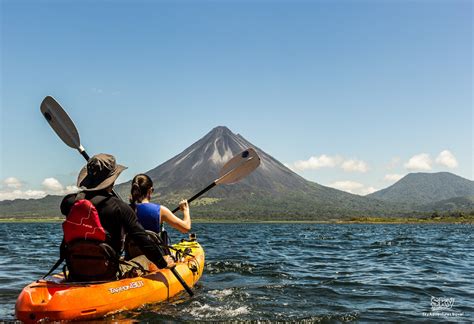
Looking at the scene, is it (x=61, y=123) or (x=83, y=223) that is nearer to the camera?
(x=83, y=223)

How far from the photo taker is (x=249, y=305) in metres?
8.27

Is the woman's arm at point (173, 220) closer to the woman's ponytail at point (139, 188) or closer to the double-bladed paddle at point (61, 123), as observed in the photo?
the woman's ponytail at point (139, 188)

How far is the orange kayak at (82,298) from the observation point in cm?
606

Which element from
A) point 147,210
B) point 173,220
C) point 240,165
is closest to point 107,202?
point 147,210

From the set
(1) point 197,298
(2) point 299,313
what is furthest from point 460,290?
(1) point 197,298

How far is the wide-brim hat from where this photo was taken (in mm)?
6551

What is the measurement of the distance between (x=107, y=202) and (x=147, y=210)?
163 cm

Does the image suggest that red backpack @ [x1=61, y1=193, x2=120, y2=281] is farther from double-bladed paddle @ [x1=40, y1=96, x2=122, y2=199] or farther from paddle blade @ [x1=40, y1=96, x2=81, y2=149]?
paddle blade @ [x1=40, y1=96, x2=81, y2=149]

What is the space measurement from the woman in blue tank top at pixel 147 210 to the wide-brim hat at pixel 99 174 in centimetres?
135

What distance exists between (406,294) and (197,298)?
15.2 ft

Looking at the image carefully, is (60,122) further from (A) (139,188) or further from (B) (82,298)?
(B) (82,298)

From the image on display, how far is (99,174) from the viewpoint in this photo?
661 cm

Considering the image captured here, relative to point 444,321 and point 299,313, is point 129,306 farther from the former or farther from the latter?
point 444,321

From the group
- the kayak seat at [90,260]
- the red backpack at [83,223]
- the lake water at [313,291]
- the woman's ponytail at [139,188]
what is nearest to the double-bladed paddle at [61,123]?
the lake water at [313,291]
